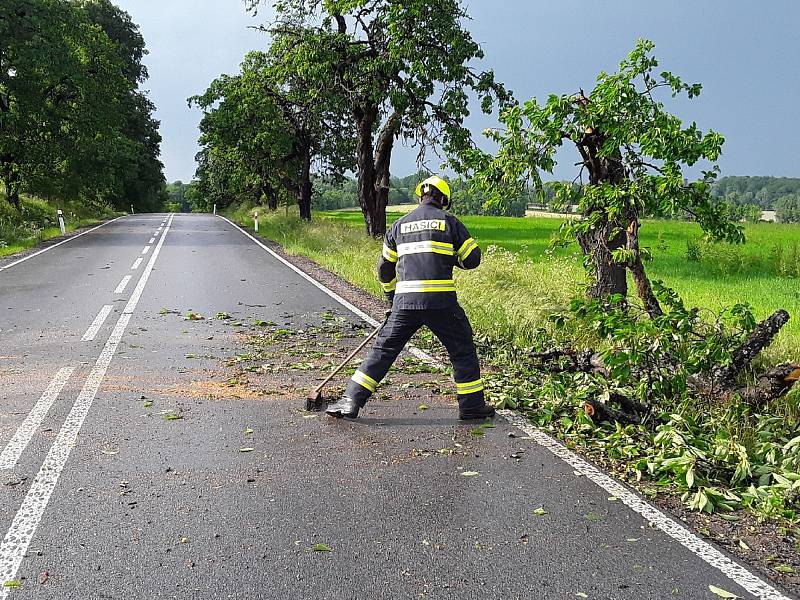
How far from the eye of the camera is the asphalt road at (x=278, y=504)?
329 cm

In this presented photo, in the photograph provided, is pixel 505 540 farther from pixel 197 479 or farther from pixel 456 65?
pixel 456 65

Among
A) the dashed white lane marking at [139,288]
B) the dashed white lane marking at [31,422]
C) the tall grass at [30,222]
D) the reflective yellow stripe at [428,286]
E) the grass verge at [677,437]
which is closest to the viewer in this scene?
the grass verge at [677,437]

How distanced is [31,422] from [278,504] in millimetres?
2611

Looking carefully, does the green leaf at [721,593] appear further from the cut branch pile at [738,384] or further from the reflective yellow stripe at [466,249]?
the reflective yellow stripe at [466,249]

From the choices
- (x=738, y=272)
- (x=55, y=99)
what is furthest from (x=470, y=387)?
(x=55, y=99)

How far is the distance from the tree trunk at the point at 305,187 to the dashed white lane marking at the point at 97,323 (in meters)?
22.8

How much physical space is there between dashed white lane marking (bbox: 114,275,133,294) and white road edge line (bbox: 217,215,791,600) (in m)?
9.17

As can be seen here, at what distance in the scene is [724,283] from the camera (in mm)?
15055

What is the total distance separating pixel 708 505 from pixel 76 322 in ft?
28.2

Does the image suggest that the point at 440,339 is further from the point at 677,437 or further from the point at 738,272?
the point at 738,272

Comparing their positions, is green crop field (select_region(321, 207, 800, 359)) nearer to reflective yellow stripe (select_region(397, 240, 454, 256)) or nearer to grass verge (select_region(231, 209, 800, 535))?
grass verge (select_region(231, 209, 800, 535))

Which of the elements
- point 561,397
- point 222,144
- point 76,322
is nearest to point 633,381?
point 561,397

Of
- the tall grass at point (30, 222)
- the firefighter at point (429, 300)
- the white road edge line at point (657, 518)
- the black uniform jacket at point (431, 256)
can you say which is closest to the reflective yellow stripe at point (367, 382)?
the firefighter at point (429, 300)

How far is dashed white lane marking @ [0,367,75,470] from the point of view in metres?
4.80
